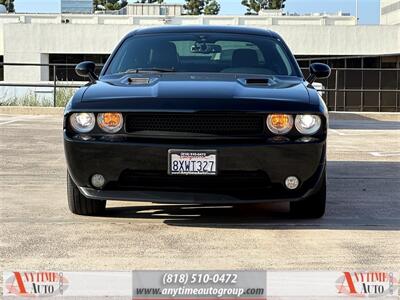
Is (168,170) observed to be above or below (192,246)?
above

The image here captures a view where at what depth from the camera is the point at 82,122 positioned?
18.2 ft

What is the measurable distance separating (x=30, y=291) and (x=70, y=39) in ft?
153

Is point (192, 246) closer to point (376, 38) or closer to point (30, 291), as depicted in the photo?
point (30, 291)

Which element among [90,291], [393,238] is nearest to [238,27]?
[393,238]

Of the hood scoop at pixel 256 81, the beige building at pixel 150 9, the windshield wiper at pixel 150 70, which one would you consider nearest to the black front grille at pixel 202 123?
the hood scoop at pixel 256 81

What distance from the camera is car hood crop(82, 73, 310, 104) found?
5.56 meters

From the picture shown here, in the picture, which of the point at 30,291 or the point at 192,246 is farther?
the point at 192,246

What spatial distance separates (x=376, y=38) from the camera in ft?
163

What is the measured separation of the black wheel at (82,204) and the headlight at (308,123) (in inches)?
64.6

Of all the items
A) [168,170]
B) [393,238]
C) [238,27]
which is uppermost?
[238,27]

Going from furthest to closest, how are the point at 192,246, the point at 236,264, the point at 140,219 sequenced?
the point at 140,219 → the point at 192,246 → the point at 236,264

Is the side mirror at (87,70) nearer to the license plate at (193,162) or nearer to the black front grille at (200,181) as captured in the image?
the black front grille at (200,181)

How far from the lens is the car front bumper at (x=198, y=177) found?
5402 millimetres

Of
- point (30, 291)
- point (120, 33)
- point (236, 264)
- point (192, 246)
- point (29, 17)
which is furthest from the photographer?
point (29, 17)
